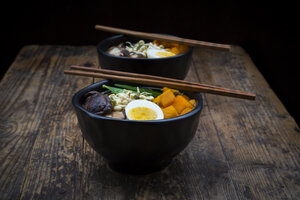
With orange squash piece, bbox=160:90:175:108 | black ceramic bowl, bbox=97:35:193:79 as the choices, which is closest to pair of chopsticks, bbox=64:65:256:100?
orange squash piece, bbox=160:90:175:108

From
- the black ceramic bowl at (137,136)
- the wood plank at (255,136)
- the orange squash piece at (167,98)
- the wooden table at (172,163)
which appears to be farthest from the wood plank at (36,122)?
the wood plank at (255,136)

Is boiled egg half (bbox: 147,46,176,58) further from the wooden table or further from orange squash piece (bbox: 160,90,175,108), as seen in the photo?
orange squash piece (bbox: 160,90,175,108)

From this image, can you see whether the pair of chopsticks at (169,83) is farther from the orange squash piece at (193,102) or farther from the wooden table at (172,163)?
the wooden table at (172,163)

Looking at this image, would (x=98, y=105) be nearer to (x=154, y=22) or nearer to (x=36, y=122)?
(x=36, y=122)

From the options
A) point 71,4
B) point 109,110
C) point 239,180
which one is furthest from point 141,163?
point 71,4

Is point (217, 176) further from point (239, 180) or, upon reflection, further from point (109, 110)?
point (109, 110)

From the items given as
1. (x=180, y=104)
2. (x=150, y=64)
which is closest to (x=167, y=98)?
(x=180, y=104)
